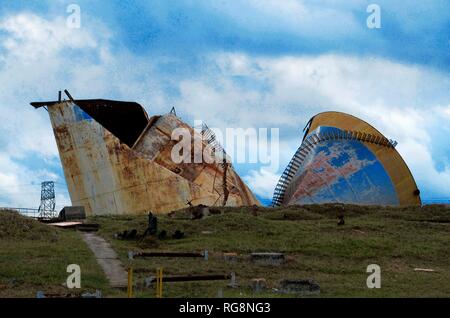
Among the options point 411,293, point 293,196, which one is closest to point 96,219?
point 293,196

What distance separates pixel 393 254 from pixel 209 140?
A: 21.2m

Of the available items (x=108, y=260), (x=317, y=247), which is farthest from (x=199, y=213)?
(x=108, y=260)

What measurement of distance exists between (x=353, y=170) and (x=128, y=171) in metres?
10.9

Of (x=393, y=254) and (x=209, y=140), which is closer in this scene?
(x=393, y=254)

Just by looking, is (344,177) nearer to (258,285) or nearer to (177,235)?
(177,235)

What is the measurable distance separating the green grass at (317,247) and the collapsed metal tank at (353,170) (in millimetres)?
4405

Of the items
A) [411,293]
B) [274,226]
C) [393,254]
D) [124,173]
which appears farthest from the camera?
[124,173]

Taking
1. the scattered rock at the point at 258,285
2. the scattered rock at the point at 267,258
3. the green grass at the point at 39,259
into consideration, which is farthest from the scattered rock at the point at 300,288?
the scattered rock at the point at 267,258

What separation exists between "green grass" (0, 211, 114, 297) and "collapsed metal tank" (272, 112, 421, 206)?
620 inches

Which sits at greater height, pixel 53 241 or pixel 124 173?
pixel 124 173

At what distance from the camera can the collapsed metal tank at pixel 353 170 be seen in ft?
143
